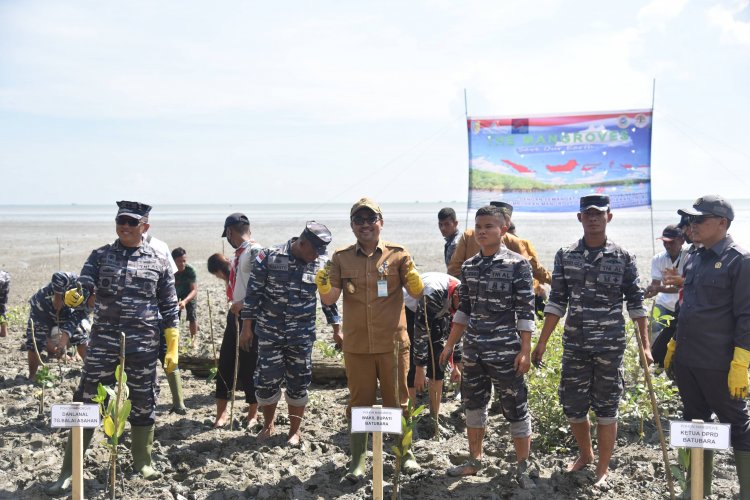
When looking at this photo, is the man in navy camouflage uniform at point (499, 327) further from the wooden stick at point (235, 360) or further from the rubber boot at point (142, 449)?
the rubber boot at point (142, 449)

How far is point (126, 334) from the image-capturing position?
4715 mm

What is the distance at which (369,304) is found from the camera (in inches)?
186

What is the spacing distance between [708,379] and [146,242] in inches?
162

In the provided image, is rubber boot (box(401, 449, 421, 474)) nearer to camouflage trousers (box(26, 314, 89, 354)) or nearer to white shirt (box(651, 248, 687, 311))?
white shirt (box(651, 248, 687, 311))

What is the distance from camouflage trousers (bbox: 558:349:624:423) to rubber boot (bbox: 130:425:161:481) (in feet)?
10.3

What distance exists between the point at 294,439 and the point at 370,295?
1.71m

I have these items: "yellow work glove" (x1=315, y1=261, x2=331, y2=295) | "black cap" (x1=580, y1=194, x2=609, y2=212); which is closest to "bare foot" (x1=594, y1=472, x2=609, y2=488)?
"black cap" (x1=580, y1=194, x2=609, y2=212)

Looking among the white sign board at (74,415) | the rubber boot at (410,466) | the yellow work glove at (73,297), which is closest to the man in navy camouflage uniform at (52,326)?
the yellow work glove at (73,297)

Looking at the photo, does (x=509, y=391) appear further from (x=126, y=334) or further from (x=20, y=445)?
(x=20, y=445)

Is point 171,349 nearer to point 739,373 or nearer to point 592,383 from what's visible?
point 592,383

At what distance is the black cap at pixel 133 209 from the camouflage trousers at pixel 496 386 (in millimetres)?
2628

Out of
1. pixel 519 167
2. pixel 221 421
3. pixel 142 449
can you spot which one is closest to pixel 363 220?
pixel 142 449

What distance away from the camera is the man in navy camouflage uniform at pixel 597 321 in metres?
4.49

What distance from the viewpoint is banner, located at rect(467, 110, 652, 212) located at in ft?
31.6
